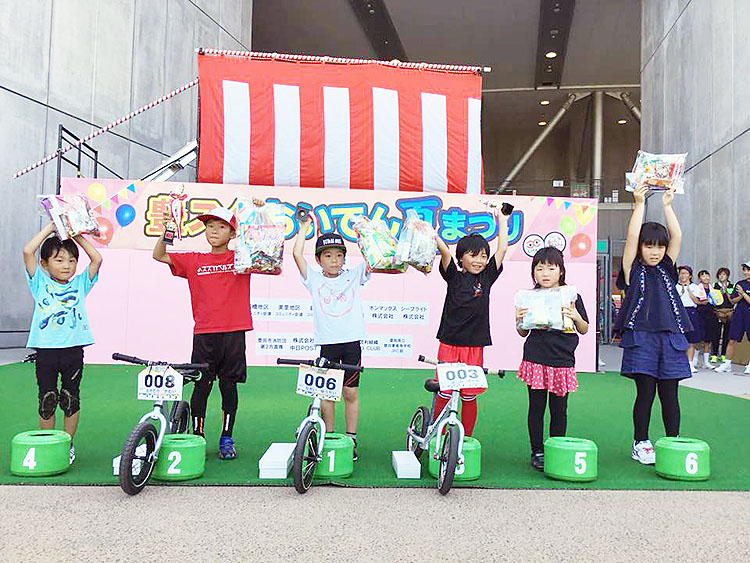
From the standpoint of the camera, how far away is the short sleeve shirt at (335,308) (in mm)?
3848

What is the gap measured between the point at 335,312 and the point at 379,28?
51.1ft

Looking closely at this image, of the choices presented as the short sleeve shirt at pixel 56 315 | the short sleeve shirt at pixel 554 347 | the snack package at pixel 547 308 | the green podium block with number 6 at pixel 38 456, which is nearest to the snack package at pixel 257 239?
the short sleeve shirt at pixel 56 315

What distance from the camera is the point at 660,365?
382 cm

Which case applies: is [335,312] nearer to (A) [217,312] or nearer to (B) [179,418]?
(A) [217,312]

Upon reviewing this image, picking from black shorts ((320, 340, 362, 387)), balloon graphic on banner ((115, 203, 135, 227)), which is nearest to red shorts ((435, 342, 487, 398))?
black shorts ((320, 340, 362, 387))

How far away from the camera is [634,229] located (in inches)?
149

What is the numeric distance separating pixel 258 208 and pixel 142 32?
370 inches

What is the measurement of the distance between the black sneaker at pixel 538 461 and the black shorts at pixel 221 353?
1.76 meters

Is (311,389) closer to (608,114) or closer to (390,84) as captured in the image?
(390,84)

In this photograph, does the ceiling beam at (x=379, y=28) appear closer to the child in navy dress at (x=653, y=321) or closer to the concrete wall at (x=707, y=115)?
the concrete wall at (x=707, y=115)

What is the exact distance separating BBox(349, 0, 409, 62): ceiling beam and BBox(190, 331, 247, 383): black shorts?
14.4 m

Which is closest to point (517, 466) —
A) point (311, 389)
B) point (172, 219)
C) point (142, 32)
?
point (311, 389)

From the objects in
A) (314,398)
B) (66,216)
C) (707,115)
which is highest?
(707,115)

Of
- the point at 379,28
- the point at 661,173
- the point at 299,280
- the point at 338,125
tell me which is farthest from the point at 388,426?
the point at 379,28
